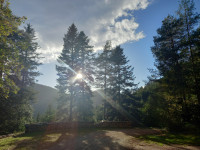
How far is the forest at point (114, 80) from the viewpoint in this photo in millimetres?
12742

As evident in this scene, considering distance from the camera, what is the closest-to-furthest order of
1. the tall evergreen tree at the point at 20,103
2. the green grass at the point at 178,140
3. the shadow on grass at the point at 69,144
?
the shadow on grass at the point at 69,144, the green grass at the point at 178,140, the tall evergreen tree at the point at 20,103

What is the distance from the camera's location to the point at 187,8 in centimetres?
1517

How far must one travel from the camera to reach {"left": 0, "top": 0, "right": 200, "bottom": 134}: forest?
12.7m

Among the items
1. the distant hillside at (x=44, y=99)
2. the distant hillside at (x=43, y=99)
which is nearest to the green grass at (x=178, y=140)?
the distant hillside at (x=44, y=99)

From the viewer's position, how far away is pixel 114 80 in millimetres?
24406

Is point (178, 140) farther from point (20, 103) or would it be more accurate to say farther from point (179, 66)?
point (20, 103)

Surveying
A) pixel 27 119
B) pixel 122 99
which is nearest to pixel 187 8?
pixel 122 99

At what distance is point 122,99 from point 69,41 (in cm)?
1491

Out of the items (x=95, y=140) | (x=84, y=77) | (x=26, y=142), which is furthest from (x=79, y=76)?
(x=26, y=142)

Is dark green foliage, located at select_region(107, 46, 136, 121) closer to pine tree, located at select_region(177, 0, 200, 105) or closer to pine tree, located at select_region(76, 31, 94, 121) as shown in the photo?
pine tree, located at select_region(76, 31, 94, 121)

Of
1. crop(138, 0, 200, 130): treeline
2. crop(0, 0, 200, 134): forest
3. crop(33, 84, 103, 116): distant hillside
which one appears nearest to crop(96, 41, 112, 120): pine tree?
crop(0, 0, 200, 134): forest

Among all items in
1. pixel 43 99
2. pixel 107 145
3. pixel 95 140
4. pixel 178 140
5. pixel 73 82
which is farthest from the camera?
pixel 43 99

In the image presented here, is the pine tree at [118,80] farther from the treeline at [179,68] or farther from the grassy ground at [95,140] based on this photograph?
the grassy ground at [95,140]

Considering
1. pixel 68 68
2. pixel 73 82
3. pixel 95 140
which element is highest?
pixel 68 68
